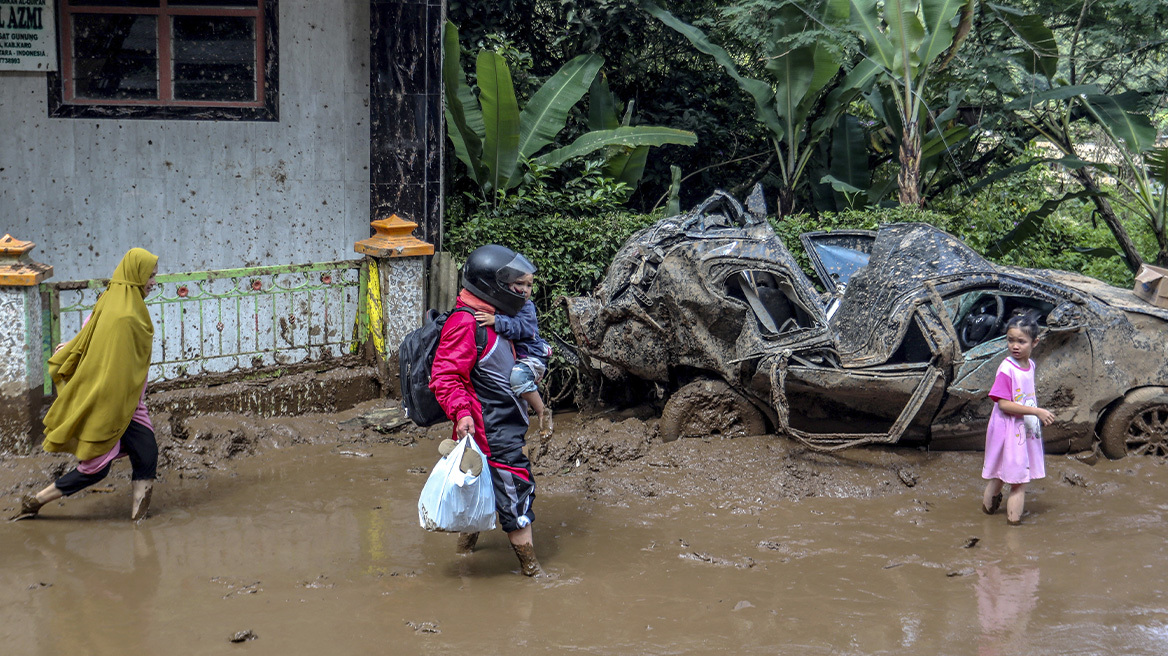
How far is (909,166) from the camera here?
10.2 meters

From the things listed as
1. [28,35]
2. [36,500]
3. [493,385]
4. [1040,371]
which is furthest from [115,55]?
[1040,371]

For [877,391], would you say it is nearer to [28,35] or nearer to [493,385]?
[493,385]

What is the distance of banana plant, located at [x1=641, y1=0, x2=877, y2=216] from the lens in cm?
1047

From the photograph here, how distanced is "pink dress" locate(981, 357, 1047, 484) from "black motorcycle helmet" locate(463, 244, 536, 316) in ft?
10.2

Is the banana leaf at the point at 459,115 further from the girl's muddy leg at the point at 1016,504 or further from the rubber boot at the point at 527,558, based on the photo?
the girl's muddy leg at the point at 1016,504

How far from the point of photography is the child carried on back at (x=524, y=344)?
492 centimetres

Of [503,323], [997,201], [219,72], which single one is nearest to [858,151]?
[997,201]

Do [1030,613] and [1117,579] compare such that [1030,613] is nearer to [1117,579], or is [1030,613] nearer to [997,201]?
[1117,579]

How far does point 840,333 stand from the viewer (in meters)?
7.07

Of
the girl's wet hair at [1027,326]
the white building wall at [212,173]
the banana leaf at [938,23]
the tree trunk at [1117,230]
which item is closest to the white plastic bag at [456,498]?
the girl's wet hair at [1027,326]

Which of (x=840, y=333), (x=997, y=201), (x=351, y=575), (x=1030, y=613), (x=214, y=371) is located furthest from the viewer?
(x=997, y=201)

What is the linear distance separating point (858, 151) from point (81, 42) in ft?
28.6

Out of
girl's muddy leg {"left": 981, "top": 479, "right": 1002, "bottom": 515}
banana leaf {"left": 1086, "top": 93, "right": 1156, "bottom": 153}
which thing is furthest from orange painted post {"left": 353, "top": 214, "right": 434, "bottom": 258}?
banana leaf {"left": 1086, "top": 93, "right": 1156, "bottom": 153}

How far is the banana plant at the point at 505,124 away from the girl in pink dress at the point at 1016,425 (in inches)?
203
